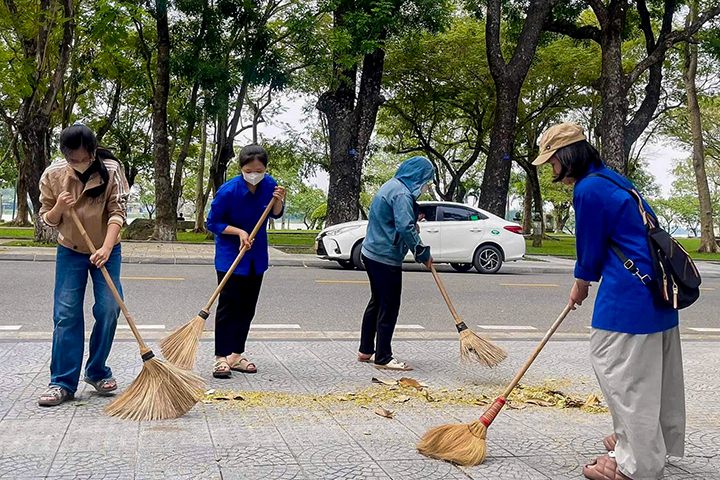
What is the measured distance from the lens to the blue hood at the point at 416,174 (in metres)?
6.25

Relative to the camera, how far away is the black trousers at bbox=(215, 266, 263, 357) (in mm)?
5934

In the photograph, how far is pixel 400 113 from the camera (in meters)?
34.3

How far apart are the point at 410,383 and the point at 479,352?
62 cm

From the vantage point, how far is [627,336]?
11.6ft

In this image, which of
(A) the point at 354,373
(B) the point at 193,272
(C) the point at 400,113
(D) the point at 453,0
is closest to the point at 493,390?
(A) the point at 354,373

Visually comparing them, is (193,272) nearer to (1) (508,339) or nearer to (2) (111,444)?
(1) (508,339)

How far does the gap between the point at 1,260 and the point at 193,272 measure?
4.06m

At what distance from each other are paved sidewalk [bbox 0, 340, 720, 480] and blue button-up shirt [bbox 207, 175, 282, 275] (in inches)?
32.9

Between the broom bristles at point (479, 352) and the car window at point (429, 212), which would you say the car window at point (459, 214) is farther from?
the broom bristles at point (479, 352)

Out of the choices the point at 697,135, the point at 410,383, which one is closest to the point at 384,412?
the point at 410,383

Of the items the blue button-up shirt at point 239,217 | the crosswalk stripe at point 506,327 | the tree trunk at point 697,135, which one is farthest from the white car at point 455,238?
the tree trunk at point 697,135

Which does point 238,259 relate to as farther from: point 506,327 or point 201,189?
point 201,189

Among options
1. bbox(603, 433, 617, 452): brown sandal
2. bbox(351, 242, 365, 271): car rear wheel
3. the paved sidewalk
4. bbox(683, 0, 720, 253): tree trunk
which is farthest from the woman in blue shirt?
bbox(683, 0, 720, 253): tree trunk

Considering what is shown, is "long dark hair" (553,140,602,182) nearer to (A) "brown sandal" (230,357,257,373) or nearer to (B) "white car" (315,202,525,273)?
(A) "brown sandal" (230,357,257,373)
